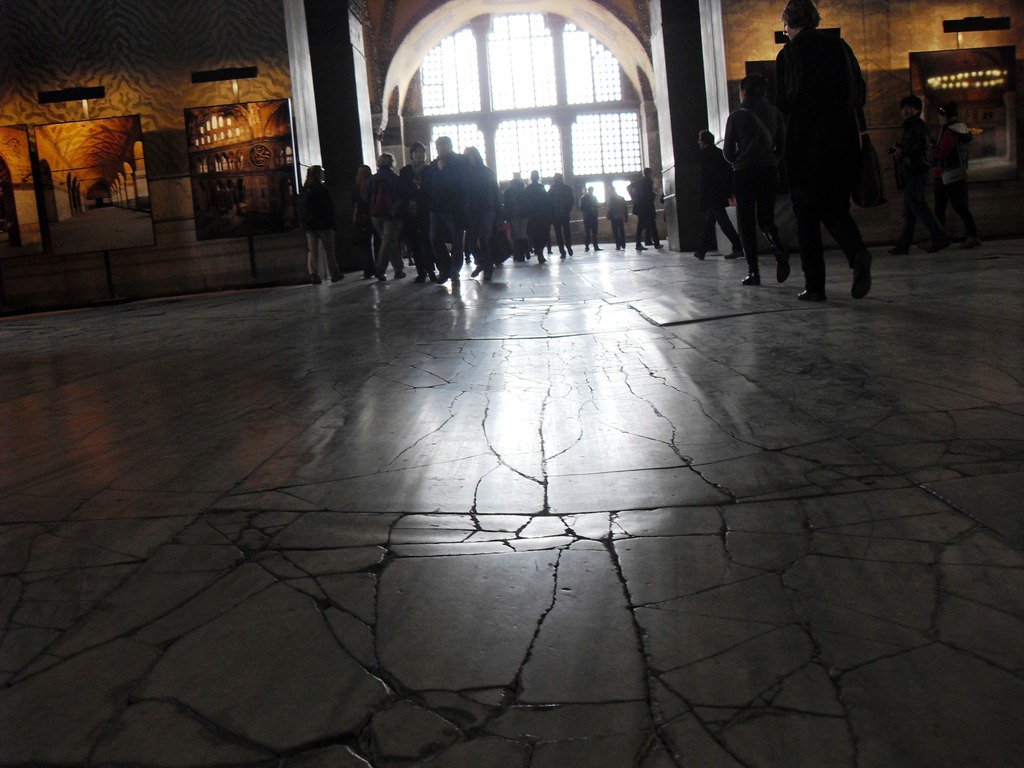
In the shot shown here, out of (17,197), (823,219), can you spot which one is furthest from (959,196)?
(17,197)

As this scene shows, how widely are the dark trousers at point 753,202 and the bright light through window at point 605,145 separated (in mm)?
25147

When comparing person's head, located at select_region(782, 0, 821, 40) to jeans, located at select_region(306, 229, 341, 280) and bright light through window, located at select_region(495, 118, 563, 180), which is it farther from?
bright light through window, located at select_region(495, 118, 563, 180)

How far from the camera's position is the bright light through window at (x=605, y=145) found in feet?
102

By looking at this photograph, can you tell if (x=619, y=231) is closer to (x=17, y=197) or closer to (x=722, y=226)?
(x=722, y=226)

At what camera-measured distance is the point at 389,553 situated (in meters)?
1.95

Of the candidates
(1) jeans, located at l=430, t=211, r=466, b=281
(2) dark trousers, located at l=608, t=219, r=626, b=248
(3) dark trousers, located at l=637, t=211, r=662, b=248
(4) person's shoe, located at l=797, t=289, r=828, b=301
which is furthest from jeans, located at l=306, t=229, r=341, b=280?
(2) dark trousers, located at l=608, t=219, r=626, b=248

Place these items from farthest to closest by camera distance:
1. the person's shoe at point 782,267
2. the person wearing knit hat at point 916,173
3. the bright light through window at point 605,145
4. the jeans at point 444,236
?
the bright light through window at point 605,145 < the jeans at point 444,236 < the person wearing knit hat at point 916,173 < the person's shoe at point 782,267

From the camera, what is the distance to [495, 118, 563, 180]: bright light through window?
3131 centimetres

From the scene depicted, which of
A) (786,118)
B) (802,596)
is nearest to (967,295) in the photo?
(786,118)

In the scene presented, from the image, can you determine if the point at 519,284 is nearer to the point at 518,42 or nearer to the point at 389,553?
the point at 389,553

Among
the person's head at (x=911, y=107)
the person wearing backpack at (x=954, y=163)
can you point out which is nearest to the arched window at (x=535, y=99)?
the person wearing backpack at (x=954, y=163)

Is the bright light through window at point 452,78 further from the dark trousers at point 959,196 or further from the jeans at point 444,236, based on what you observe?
the dark trousers at point 959,196

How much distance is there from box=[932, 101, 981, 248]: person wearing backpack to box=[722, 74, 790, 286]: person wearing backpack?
2995 millimetres

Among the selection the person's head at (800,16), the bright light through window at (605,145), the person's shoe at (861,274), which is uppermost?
the bright light through window at (605,145)
